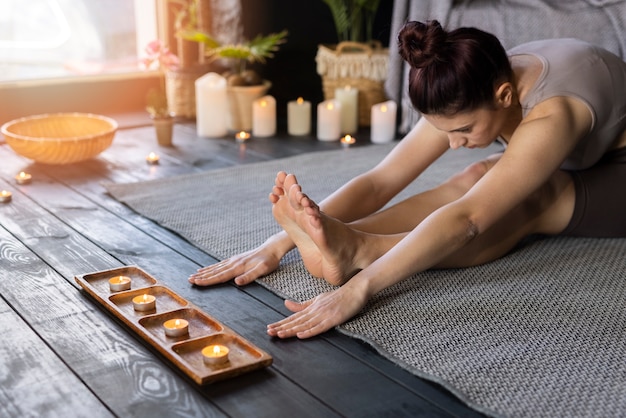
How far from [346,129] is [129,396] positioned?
2221mm

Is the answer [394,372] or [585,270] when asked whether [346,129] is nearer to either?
[585,270]

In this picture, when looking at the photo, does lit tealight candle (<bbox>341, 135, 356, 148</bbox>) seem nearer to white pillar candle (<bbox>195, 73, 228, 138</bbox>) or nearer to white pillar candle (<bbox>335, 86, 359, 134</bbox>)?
white pillar candle (<bbox>335, 86, 359, 134</bbox>)

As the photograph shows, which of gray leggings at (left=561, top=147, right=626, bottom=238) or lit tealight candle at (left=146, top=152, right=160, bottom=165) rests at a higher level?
gray leggings at (left=561, top=147, right=626, bottom=238)

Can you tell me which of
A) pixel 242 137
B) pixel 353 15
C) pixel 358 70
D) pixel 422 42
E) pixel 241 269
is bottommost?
pixel 242 137

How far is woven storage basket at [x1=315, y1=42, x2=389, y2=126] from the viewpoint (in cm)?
329

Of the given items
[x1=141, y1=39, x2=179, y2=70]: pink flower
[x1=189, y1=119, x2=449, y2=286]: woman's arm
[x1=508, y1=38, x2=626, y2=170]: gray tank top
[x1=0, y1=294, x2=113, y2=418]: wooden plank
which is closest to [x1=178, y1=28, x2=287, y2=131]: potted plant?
[x1=141, y1=39, x2=179, y2=70]: pink flower

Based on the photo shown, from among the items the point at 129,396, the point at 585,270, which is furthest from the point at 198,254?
the point at 585,270

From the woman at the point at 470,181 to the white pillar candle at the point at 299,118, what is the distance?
1.46 meters

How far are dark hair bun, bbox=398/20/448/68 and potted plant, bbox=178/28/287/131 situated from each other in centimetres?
178

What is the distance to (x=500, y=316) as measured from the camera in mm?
1509

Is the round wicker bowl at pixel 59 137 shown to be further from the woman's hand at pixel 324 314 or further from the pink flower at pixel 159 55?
the woman's hand at pixel 324 314

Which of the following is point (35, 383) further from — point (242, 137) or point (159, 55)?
point (159, 55)

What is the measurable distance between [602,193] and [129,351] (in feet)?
3.54

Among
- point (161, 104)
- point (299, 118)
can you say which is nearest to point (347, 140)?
point (299, 118)
